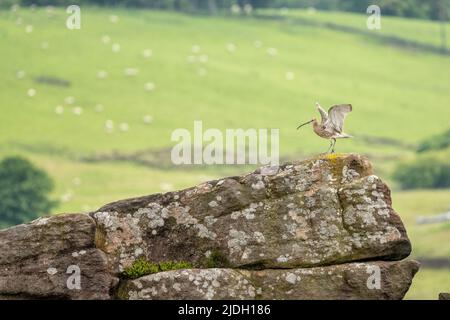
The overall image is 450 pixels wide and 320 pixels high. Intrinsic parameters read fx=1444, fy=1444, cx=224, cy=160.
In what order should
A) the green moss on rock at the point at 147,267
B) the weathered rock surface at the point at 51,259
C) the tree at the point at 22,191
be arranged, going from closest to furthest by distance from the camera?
the weathered rock surface at the point at 51,259, the green moss on rock at the point at 147,267, the tree at the point at 22,191

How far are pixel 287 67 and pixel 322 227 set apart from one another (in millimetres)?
164866

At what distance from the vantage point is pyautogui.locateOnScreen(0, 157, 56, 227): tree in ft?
463

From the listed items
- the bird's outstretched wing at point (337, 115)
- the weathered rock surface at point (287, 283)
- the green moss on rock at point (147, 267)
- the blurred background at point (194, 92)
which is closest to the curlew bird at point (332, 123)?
the bird's outstretched wing at point (337, 115)

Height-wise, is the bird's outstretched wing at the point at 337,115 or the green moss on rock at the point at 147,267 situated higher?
the bird's outstretched wing at the point at 337,115

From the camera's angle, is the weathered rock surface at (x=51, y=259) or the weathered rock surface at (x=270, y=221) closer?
the weathered rock surface at (x=51, y=259)

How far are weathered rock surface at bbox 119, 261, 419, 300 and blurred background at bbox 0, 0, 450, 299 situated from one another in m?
98.2

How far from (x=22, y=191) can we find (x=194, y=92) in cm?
3051

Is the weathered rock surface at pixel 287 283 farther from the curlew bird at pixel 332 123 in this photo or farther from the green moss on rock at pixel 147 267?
the curlew bird at pixel 332 123

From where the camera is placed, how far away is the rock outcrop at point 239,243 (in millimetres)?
22359

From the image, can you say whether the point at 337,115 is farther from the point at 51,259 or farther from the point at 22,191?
the point at 22,191

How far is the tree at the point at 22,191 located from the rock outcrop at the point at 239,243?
114 m

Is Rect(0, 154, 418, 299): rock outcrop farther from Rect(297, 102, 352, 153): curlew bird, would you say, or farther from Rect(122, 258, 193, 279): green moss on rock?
Rect(297, 102, 352, 153): curlew bird

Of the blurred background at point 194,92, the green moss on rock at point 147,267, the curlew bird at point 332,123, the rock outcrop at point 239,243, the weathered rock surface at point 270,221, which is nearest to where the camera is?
the rock outcrop at point 239,243
